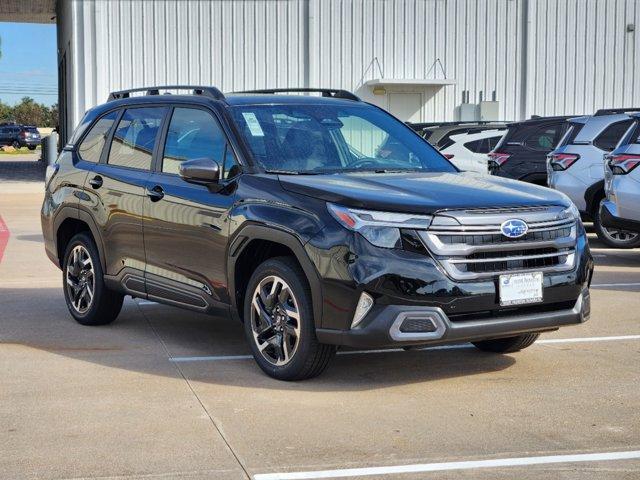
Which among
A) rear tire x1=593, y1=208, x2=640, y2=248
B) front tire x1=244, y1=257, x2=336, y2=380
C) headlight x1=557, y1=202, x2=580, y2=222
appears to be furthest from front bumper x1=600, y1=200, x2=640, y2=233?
front tire x1=244, y1=257, x2=336, y2=380

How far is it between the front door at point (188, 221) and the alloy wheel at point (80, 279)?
90cm

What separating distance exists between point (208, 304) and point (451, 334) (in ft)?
5.97

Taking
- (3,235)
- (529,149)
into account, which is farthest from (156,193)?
(529,149)

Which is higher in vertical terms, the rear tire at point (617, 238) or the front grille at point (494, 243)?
the front grille at point (494, 243)

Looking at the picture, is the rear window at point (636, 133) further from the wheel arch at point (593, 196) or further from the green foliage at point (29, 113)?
Answer: the green foliage at point (29, 113)

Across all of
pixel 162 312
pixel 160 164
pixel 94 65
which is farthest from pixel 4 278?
pixel 94 65

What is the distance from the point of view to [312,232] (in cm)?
621

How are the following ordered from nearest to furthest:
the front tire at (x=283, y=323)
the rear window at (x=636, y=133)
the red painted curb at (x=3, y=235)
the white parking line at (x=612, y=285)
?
the front tire at (x=283, y=323) < the white parking line at (x=612, y=285) < the rear window at (x=636, y=133) < the red painted curb at (x=3, y=235)

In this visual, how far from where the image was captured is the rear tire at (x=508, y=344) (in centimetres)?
731

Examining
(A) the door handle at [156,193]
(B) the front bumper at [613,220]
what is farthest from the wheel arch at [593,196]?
(A) the door handle at [156,193]

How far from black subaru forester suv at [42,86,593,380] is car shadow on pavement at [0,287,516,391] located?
0.20 m

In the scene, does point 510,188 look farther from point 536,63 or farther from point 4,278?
point 536,63

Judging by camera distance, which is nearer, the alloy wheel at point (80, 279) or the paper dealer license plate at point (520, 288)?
the paper dealer license plate at point (520, 288)

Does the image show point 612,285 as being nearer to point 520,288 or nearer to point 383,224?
point 520,288
